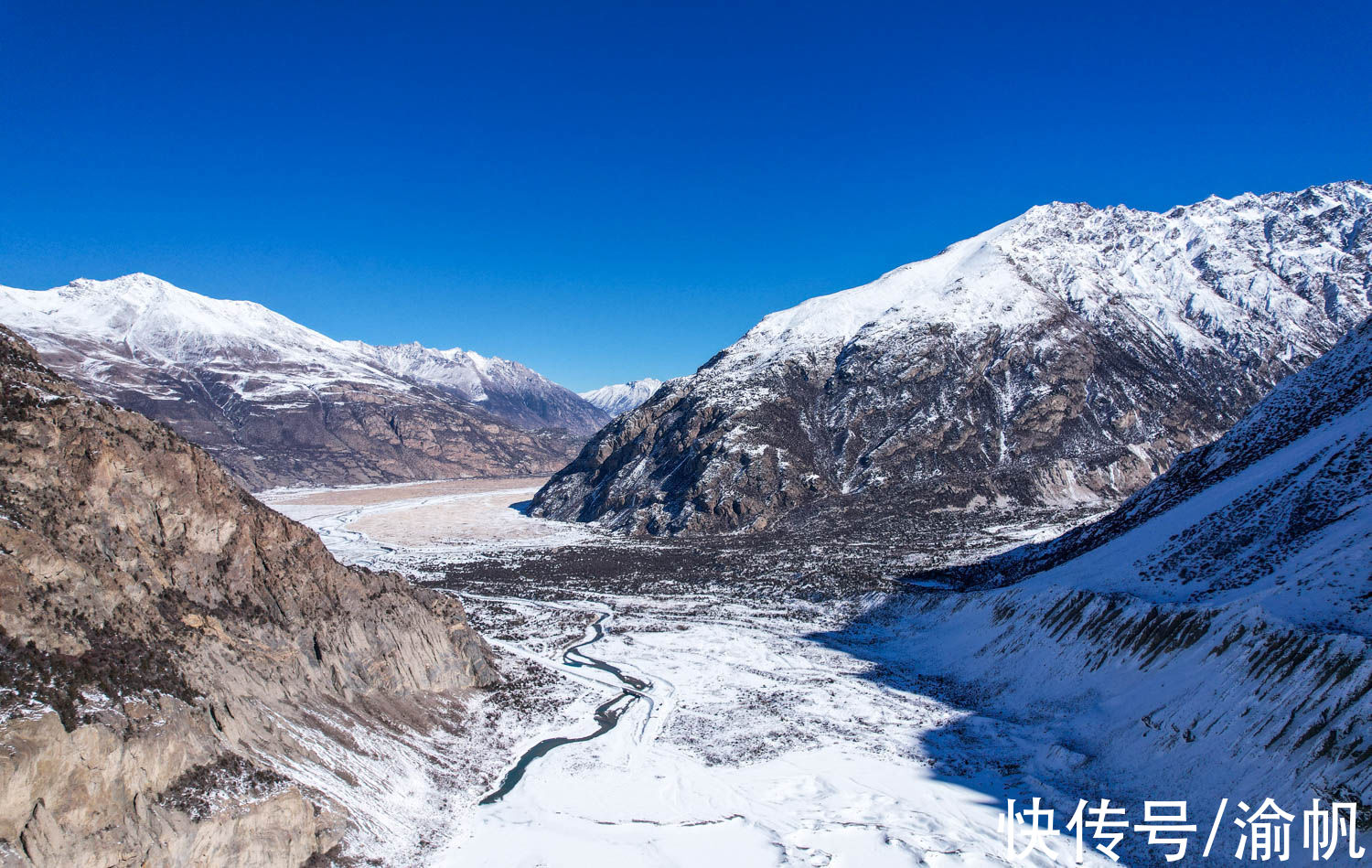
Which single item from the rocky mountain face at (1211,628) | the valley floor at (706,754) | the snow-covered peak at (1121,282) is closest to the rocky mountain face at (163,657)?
the valley floor at (706,754)

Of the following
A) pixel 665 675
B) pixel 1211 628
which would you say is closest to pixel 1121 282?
pixel 1211 628

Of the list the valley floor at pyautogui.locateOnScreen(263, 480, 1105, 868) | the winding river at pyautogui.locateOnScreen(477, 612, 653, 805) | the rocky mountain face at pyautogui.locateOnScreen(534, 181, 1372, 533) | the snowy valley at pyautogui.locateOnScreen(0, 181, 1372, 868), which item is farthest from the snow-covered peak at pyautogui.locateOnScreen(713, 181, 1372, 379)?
the winding river at pyautogui.locateOnScreen(477, 612, 653, 805)

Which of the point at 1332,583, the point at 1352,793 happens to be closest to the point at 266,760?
the point at 1352,793

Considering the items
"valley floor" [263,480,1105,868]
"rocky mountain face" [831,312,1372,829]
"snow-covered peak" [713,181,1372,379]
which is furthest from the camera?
"snow-covered peak" [713,181,1372,379]

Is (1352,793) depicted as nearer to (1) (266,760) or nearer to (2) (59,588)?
(1) (266,760)

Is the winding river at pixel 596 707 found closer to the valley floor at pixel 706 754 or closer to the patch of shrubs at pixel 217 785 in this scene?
the valley floor at pixel 706 754

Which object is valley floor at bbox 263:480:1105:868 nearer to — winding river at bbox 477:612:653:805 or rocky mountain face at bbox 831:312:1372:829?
winding river at bbox 477:612:653:805
